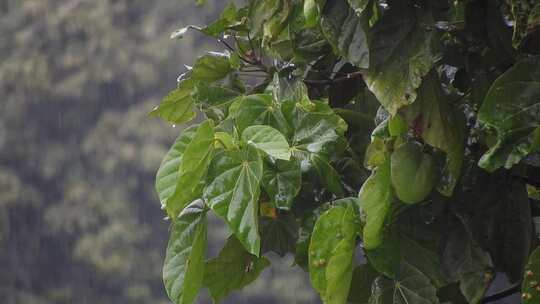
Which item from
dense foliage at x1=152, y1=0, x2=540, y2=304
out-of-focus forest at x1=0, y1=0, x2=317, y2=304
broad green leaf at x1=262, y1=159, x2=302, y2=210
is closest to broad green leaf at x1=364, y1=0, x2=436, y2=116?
dense foliage at x1=152, y1=0, x2=540, y2=304

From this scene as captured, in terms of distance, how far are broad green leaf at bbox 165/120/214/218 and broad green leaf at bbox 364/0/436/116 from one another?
5.4 inches

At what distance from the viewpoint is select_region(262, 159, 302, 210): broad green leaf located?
2.02ft

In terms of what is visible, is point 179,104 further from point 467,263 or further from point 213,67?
point 467,263

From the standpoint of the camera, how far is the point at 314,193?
26.4 inches

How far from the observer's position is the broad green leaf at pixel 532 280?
550 mm

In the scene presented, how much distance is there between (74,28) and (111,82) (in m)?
0.54

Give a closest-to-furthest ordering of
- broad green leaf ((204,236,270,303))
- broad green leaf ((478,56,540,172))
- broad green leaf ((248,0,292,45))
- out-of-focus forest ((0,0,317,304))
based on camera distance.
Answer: broad green leaf ((478,56,540,172)) → broad green leaf ((248,0,292,45)) → broad green leaf ((204,236,270,303)) → out-of-focus forest ((0,0,317,304))

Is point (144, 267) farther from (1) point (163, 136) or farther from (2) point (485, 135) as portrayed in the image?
(2) point (485, 135)

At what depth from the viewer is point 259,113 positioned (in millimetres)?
683

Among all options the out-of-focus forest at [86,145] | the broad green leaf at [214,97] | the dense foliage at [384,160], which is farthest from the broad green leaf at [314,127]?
the out-of-focus forest at [86,145]

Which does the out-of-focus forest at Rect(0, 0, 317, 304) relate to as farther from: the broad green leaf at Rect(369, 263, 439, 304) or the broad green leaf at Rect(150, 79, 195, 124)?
the broad green leaf at Rect(369, 263, 439, 304)

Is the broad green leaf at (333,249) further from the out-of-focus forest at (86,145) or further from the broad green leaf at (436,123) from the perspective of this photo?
the out-of-focus forest at (86,145)

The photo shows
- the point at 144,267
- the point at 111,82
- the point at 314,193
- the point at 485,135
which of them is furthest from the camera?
the point at 111,82

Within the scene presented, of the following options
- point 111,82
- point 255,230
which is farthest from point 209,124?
point 111,82
